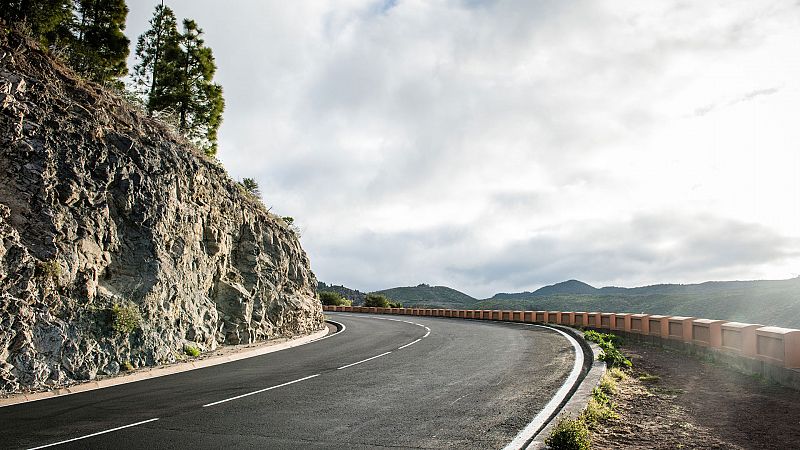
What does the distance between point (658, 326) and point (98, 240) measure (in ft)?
56.8

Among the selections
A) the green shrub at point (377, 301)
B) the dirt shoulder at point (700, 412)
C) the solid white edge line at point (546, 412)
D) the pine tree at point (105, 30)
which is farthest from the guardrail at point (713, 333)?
the green shrub at point (377, 301)

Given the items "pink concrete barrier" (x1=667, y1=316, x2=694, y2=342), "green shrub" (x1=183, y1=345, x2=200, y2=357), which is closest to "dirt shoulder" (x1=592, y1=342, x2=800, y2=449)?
"pink concrete barrier" (x1=667, y1=316, x2=694, y2=342)

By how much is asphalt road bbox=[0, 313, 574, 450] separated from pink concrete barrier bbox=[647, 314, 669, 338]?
435 cm

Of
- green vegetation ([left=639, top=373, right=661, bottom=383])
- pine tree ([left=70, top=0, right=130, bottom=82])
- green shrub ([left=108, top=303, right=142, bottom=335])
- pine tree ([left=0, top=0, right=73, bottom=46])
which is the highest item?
pine tree ([left=70, top=0, right=130, bottom=82])

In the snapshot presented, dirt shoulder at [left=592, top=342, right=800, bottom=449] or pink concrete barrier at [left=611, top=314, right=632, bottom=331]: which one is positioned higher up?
pink concrete barrier at [left=611, top=314, right=632, bottom=331]

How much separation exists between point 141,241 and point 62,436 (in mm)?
9191

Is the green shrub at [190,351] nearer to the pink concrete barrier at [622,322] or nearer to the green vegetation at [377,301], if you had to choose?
the pink concrete barrier at [622,322]

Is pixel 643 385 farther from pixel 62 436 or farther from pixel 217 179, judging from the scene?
pixel 217 179

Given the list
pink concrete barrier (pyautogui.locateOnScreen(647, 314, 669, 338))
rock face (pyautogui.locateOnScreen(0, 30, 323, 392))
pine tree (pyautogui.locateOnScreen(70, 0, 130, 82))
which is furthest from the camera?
pine tree (pyautogui.locateOnScreen(70, 0, 130, 82))

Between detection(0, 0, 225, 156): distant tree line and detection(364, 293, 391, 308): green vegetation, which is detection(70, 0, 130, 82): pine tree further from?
detection(364, 293, 391, 308): green vegetation

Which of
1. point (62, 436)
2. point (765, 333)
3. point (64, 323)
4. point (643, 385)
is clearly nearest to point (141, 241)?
point (64, 323)

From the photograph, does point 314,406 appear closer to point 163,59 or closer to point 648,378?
point 648,378

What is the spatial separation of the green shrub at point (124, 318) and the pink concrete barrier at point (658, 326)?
15707 mm

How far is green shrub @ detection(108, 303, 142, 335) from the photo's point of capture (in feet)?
43.9
